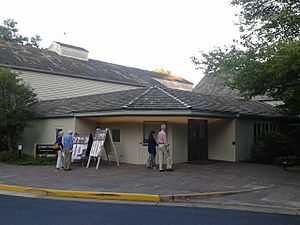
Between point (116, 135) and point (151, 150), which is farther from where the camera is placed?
point (116, 135)

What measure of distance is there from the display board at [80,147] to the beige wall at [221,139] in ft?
22.2

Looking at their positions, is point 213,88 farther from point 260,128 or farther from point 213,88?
point 260,128

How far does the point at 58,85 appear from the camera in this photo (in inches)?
1022

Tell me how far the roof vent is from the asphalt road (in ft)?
81.3

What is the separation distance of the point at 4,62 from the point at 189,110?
15.4 meters

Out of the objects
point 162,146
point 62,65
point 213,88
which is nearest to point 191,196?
point 162,146

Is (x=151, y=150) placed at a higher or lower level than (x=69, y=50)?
lower

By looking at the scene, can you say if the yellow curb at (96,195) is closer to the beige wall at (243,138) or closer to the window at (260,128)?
the beige wall at (243,138)

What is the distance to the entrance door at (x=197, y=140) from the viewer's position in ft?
56.2

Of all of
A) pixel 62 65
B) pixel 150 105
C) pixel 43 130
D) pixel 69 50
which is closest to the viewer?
pixel 150 105

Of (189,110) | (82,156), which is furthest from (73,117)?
(189,110)

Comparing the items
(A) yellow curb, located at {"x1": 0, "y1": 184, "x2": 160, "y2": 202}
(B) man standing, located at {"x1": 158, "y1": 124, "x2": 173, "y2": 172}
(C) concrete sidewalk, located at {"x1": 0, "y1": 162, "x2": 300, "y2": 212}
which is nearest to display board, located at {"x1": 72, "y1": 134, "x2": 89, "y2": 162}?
(C) concrete sidewalk, located at {"x1": 0, "y1": 162, "x2": 300, "y2": 212}

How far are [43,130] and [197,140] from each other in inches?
366

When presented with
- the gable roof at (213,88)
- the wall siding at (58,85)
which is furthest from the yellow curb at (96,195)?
the gable roof at (213,88)
